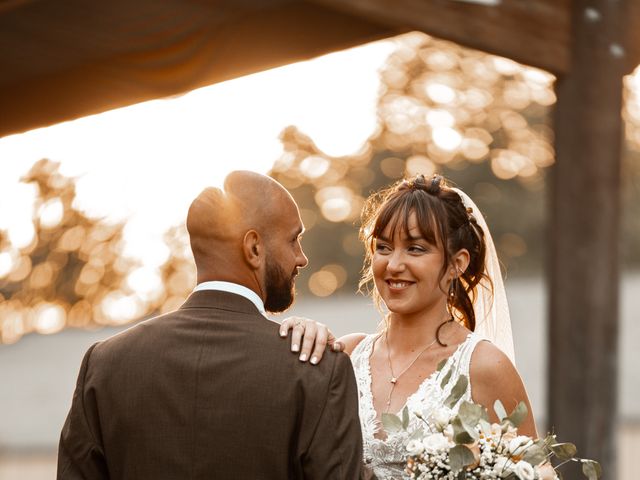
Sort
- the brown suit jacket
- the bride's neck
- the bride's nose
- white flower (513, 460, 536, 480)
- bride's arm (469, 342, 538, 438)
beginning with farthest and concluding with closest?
1. the bride's neck
2. the bride's nose
3. bride's arm (469, 342, 538, 438)
4. white flower (513, 460, 536, 480)
5. the brown suit jacket

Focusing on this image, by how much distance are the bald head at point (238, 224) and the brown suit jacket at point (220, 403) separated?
0.08 m

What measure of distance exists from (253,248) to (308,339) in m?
0.27

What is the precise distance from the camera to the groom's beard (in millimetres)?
3018

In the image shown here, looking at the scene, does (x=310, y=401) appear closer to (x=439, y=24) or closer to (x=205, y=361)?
(x=205, y=361)

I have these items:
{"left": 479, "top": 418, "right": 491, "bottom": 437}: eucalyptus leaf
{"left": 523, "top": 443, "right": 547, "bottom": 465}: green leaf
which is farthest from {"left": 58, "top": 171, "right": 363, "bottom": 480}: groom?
{"left": 523, "top": 443, "right": 547, "bottom": 465}: green leaf

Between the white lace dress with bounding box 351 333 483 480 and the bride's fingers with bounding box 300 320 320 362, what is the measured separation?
2.53 feet

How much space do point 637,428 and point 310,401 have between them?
17.4m

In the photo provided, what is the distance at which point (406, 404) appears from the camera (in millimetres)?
3883

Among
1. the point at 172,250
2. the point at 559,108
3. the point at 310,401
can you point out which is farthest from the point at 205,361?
the point at 172,250

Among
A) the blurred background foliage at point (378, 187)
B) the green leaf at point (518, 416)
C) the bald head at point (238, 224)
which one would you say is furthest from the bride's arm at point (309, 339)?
the blurred background foliage at point (378, 187)

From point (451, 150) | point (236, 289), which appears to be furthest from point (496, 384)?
point (451, 150)

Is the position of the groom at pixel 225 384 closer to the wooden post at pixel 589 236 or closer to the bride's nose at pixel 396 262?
the bride's nose at pixel 396 262

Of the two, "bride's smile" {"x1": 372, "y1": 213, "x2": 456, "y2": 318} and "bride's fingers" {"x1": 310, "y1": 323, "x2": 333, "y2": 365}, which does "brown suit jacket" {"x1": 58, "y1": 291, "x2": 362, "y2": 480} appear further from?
"bride's smile" {"x1": 372, "y1": 213, "x2": 456, "y2": 318}

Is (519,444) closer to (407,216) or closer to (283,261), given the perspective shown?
(283,261)
